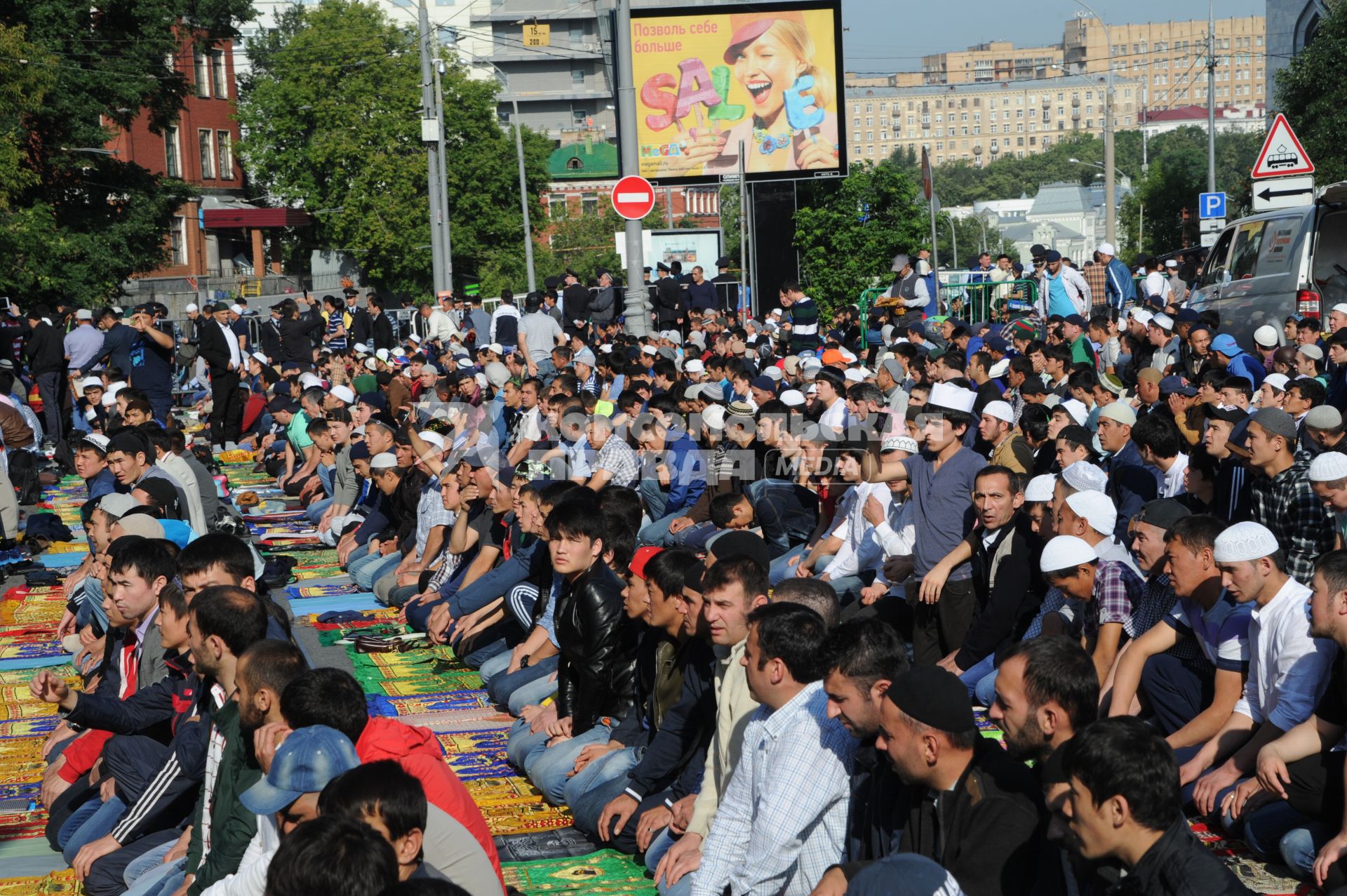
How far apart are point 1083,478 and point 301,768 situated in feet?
15.1

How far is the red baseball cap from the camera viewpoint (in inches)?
263

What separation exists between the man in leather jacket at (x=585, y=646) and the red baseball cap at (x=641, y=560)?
128 mm

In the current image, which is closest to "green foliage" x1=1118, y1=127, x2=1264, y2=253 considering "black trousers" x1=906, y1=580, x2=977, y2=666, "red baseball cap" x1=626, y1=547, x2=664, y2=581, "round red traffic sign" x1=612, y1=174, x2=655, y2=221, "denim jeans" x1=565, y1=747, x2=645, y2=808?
"round red traffic sign" x1=612, y1=174, x2=655, y2=221

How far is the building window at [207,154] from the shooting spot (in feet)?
205

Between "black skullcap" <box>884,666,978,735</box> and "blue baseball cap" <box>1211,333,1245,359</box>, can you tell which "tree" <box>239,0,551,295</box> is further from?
"black skullcap" <box>884,666,978,735</box>

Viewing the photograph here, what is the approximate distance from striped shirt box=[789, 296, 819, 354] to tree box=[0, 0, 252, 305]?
18.2m

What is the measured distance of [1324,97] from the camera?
2922 cm

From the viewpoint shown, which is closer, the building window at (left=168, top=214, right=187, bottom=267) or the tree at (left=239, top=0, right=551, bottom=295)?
the building window at (left=168, top=214, right=187, bottom=267)

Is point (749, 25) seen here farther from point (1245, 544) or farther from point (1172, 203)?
point (1172, 203)

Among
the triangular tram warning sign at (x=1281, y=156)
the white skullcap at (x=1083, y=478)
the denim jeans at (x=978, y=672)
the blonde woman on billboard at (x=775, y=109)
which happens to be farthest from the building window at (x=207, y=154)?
the denim jeans at (x=978, y=672)

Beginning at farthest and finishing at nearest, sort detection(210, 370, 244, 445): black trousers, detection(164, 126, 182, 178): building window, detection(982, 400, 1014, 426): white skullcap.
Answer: detection(164, 126, 182, 178): building window
detection(210, 370, 244, 445): black trousers
detection(982, 400, 1014, 426): white skullcap

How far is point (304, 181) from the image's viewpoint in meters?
63.8

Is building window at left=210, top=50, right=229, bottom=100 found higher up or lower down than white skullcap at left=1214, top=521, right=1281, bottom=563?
higher up

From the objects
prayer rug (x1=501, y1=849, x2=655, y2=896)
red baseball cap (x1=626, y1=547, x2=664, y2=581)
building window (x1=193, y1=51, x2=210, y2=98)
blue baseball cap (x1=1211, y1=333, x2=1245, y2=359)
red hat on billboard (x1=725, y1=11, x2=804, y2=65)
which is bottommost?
prayer rug (x1=501, y1=849, x2=655, y2=896)
